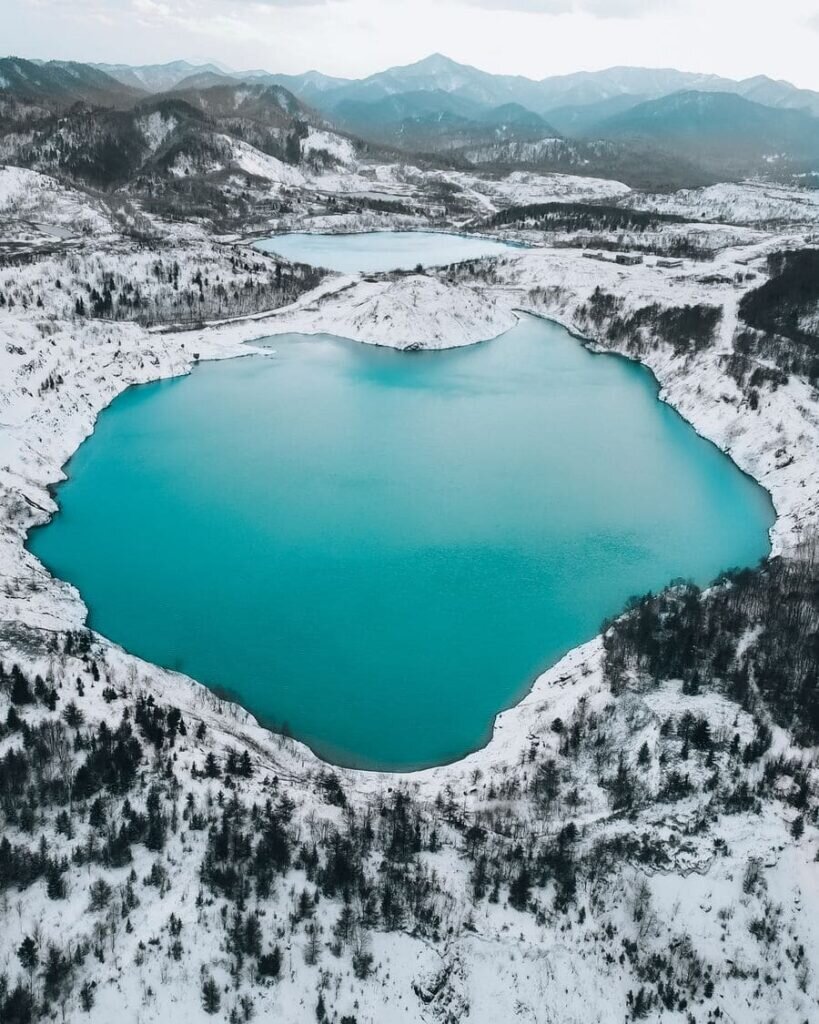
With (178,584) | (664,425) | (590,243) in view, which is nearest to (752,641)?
(178,584)

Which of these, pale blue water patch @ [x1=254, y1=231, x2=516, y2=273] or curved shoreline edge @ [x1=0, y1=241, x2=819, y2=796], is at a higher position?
pale blue water patch @ [x1=254, y1=231, x2=516, y2=273]

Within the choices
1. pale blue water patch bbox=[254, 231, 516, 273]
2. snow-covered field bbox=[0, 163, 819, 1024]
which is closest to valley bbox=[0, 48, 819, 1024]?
snow-covered field bbox=[0, 163, 819, 1024]

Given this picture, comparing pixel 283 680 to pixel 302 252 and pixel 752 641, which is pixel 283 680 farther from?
pixel 302 252

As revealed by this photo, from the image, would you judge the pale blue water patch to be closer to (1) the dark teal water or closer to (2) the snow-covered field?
(1) the dark teal water

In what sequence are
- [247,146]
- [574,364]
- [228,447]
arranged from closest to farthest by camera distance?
[228,447] → [574,364] → [247,146]

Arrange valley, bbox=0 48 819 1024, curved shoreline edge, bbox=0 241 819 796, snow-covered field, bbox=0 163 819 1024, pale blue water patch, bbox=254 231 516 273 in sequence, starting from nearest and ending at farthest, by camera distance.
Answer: snow-covered field, bbox=0 163 819 1024, valley, bbox=0 48 819 1024, curved shoreline edge, bbox=0 241 819 796, pale blue water patch, bbox=254 231 516 273

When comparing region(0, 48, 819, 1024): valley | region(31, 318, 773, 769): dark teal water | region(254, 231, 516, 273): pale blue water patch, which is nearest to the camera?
region(0, 48, 819, 1024): valley

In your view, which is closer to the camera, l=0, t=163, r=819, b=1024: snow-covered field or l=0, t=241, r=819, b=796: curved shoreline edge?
l=0, t=163, r=819, b=1024: snow-covered field

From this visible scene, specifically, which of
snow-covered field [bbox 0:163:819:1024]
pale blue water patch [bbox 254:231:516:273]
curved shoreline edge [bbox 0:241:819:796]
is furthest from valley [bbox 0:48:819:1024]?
pale blue water patch [bbox 254:231:516:273]
